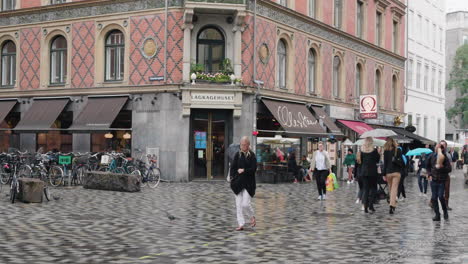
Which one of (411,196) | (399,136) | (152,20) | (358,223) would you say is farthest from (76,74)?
(399,136)

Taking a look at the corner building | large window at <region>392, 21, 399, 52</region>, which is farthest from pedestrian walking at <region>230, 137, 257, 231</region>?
large window at <region>392, 21, 399, 52</region>

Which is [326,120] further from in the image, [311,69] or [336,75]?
[336,75]

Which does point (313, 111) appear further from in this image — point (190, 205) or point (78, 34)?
point (190, 205)

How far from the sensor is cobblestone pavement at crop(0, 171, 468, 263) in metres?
8.72

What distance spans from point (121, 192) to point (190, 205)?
4.44 metres

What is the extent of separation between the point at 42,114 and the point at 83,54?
10.8 ft

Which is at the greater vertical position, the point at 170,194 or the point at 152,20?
the point at 152,20

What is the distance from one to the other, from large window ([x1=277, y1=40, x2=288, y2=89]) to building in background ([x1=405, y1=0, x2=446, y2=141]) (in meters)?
17.9

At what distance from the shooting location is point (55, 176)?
21734 millimetres

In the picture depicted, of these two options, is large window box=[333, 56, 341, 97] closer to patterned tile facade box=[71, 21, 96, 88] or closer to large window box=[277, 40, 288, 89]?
large window box=[277, 40, 288, 89]

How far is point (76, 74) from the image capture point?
90.9ft

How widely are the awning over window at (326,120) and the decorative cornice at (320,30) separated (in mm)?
3869

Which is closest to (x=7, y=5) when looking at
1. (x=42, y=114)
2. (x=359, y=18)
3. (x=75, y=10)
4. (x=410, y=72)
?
(x=75, y=10)

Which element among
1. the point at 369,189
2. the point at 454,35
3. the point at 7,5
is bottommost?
the point at 369,189
